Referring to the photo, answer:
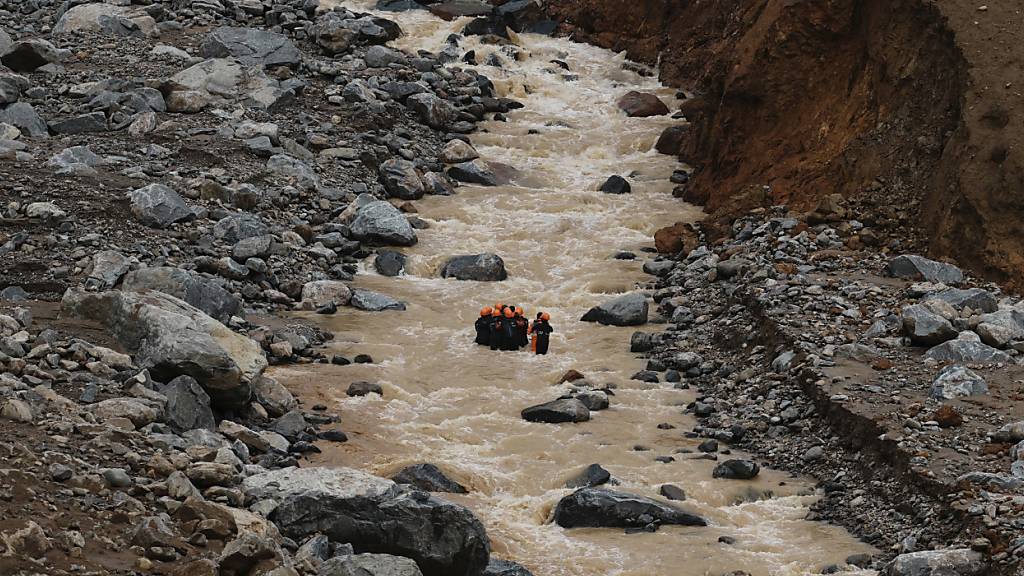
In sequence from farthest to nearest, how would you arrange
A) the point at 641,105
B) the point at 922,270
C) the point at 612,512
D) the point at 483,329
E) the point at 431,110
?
the point at 641,105 → the point at 431,110 → the point at 483,329 → the point at 922,270 → the point at 612,512

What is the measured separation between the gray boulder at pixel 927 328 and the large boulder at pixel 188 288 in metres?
7.98

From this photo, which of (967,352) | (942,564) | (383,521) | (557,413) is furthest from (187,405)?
(967,352)

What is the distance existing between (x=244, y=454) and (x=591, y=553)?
3.20m

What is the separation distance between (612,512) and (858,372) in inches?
151

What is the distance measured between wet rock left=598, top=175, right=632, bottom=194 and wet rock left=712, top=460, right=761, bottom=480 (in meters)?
10.9

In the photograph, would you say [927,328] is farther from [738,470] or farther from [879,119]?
[879,119]

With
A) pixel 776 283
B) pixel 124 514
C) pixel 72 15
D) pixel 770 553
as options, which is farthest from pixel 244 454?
pixel 72 15

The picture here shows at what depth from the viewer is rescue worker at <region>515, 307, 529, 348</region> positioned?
57.1ft

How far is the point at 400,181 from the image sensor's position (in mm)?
22938

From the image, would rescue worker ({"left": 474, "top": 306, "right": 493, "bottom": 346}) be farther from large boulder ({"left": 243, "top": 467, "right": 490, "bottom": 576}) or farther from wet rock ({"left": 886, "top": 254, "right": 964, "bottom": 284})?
large boulder ({"left": 243, "top": 467, "right": 490, "bottom": 576})

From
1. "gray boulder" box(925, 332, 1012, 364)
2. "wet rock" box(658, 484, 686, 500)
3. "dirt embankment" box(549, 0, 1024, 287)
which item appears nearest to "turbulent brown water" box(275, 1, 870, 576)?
"wet rock" box(658, 484, 686, 500)

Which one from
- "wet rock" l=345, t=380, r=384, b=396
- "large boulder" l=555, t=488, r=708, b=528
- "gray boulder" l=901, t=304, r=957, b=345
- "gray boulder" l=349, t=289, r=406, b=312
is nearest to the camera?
"large boulder" l=555, t=488, r=708, b=528

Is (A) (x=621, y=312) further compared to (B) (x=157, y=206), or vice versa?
(A) (x=621, y=312)

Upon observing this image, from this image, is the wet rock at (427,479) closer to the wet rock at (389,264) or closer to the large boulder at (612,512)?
the large boulder at (612,512)
